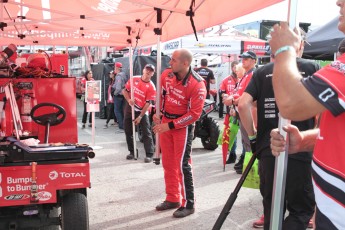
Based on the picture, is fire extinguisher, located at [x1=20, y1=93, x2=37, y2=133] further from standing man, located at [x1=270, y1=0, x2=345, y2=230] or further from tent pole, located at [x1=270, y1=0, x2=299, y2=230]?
standing man, located at [x1=270, y1=0, x2=345, y2=230]

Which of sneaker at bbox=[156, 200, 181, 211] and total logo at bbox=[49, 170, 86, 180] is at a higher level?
total logo at bbox=[49, 170, 86, 180]

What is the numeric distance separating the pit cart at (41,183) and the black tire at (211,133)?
571 cm

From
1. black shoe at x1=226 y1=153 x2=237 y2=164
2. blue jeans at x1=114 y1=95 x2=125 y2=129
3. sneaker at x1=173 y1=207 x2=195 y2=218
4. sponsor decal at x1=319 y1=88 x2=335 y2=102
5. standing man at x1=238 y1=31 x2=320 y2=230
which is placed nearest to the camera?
sponsor decal at x1=319 y1=88 x2=335 y2=102

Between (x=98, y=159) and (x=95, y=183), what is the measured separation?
1.87m

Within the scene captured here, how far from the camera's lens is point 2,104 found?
185 inches

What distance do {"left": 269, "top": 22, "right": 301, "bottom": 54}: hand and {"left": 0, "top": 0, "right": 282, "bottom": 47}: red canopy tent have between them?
2145 millimetres

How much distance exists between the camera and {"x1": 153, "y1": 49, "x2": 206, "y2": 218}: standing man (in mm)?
4836

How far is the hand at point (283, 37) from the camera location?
1.73m

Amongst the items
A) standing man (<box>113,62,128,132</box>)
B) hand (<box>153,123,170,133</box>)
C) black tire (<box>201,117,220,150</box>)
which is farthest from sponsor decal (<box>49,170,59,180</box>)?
standing man (<box>113,62,128,132</box>)

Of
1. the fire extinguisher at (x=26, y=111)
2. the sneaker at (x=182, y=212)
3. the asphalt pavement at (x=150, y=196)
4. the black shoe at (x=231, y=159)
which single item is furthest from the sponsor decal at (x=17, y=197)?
the black shoe at (x=231, y=159)

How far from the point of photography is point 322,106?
1571mm

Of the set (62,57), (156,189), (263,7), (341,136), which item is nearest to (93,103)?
(62,57)

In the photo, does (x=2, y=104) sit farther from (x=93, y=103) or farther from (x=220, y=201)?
(x=93, y=103)

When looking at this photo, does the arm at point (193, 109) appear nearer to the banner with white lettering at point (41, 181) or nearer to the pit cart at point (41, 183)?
the pit cart at point (41, 183)
